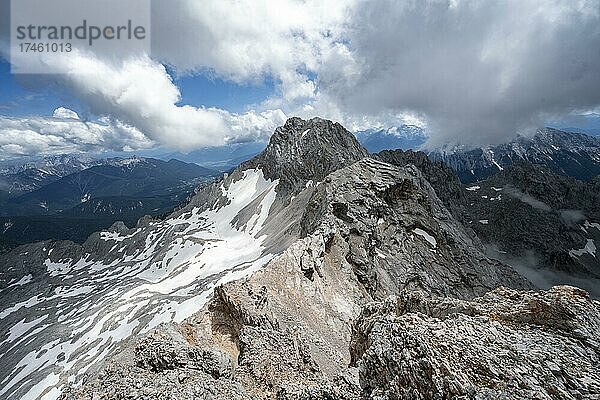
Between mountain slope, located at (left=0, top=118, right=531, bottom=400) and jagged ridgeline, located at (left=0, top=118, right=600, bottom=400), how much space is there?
0.96 ft

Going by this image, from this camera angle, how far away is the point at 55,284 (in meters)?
102

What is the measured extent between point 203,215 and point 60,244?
62347mm

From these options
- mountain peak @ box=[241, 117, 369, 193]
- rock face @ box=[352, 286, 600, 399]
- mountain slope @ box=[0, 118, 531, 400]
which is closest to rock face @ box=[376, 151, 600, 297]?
mountain peak @ box=[241, 117, 369, 193]

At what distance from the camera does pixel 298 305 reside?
114ft

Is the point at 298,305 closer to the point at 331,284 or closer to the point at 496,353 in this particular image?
the point at 331,284

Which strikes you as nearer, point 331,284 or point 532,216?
point 331,284

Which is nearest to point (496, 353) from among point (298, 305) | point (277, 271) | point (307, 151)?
point (298, 305)

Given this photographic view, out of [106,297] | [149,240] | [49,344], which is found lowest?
[49,344]

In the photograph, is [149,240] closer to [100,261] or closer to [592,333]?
[100,261]

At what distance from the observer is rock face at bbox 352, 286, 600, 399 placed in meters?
10.9

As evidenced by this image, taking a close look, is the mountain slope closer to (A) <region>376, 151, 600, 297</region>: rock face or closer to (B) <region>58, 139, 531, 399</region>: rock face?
(B) <region>58, 139, 531, 399</region>: rock face

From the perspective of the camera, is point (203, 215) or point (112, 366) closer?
point (112, 366)

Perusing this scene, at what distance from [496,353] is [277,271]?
2758 cm

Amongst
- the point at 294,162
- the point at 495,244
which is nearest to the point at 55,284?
the point at 294,162
